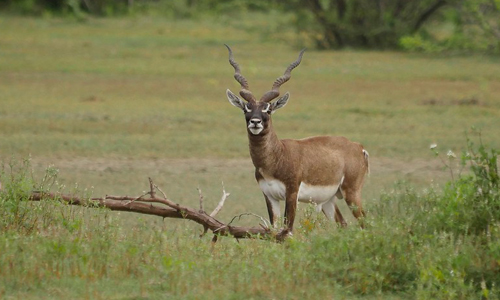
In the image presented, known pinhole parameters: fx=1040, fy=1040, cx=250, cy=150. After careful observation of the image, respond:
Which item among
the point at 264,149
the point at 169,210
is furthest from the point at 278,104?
the point at 169,210

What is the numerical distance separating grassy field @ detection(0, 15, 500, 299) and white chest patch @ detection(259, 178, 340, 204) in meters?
0.65

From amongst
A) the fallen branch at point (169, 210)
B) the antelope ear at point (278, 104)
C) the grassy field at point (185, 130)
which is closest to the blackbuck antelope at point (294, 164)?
the antelope ear at point (278, 104)

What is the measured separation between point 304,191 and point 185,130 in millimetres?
7269

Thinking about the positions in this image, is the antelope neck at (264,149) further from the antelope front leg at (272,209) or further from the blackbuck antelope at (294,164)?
the antelope front leg at (272,209)

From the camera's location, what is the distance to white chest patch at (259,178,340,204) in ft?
30.9

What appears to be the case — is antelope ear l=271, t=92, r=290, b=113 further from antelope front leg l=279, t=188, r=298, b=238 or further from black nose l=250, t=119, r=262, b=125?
antelope front leg l=279, t=188, r=298, b=238

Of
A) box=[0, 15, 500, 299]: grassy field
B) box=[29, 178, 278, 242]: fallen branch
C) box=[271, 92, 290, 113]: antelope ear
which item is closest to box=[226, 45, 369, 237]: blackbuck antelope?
box=[271, 92, 290, 113]: antelope ear

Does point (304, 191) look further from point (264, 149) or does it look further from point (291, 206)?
point (264, 149)

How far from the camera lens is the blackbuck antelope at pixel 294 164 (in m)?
9.29

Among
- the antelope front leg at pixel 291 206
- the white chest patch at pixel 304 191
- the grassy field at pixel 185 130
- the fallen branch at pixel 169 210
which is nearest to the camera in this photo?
the grassy field at pixel 185 130

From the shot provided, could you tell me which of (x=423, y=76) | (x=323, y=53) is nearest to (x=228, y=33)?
(x=323, y=53)

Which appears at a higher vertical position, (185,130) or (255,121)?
(255,121)

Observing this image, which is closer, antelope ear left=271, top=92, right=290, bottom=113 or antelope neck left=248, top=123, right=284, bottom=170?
antelope neck left=248, top=123, right=284, bottom=170

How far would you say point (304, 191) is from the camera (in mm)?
9617
